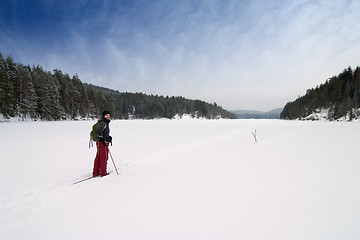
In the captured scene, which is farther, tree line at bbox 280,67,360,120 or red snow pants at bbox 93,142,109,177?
tree line at bbox 280,67,360,120

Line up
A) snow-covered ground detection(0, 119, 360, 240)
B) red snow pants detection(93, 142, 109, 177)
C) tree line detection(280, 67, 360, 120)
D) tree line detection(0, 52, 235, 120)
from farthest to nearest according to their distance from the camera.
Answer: tree line detection(280, 67, 360, 120) < tree line detection(0, 52, 235, 120) < red snow pants detection(93, 142, 109, 177) < snow-covered ground detection(0, 119, 360, 240)

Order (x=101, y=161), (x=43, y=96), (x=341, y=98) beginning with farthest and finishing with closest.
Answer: (x=341, y=98) → (x=43, y=96) → (x=101, y=161)

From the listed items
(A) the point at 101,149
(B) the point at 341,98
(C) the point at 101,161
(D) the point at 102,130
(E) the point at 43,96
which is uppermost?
(E) the point at 43,96

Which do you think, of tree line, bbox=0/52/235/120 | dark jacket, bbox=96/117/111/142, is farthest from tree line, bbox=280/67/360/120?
tree line, bbox=0/52/235/120

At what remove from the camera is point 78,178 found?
18.9 ft

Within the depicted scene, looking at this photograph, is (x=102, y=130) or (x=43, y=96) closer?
(x=102, y=130)

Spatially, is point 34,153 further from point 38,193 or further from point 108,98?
point 108,98

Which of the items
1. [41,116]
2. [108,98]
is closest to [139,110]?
[108,98]

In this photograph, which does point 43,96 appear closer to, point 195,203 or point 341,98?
point 195,203

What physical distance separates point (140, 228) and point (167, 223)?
470mm

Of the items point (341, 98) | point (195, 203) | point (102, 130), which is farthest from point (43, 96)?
point (341, 98)

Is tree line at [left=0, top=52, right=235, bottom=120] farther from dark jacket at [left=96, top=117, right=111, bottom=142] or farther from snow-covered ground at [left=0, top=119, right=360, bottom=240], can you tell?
snow-covered ground at [left=0, top=119, right=360, bottom=240]

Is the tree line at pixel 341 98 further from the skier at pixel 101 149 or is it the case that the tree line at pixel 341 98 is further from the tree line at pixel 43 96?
the tree line at pixel 43 96

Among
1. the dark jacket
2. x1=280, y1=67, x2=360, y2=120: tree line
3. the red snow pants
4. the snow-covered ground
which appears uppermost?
x1=280, y1=67, x2=360, y2=120: tree line
